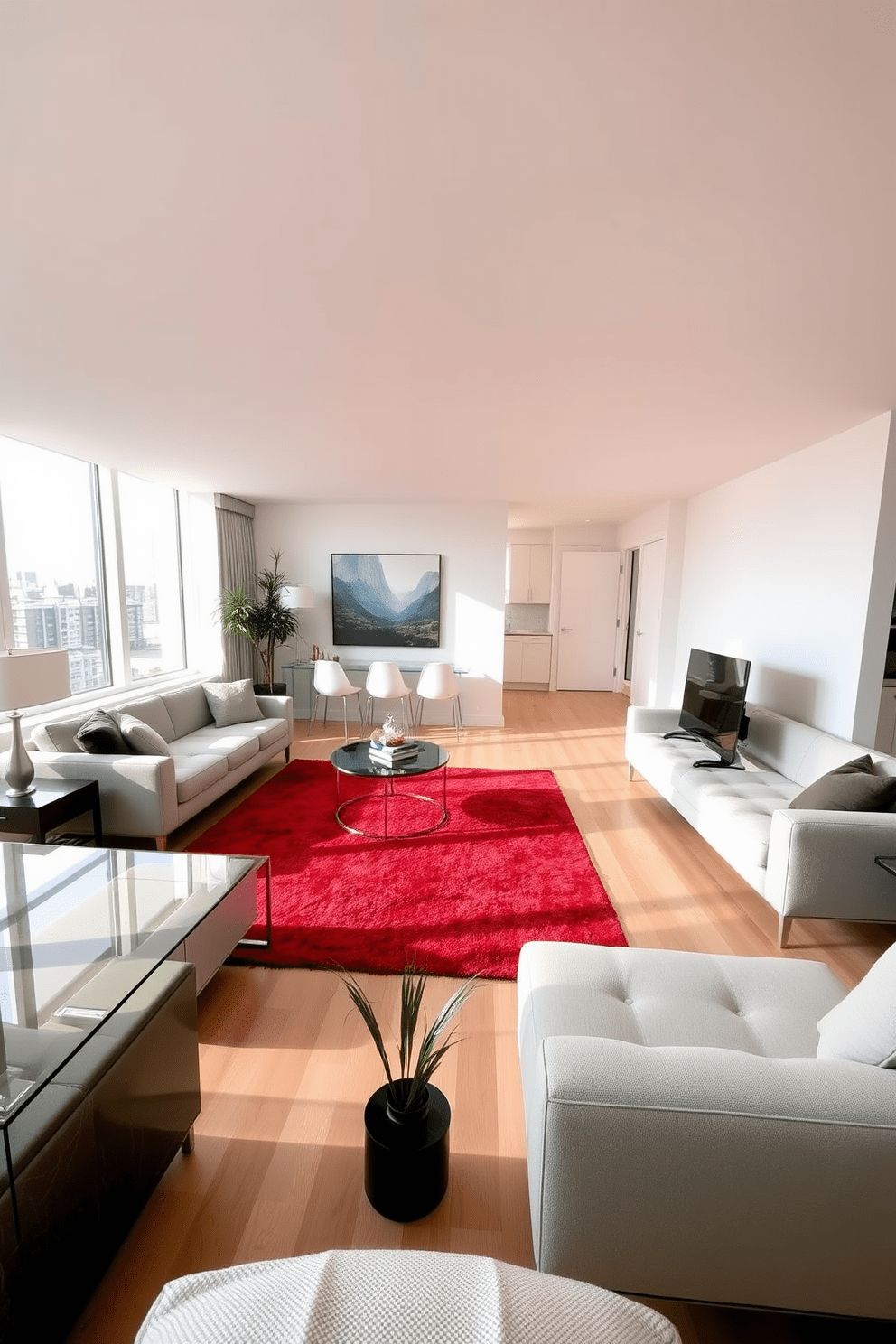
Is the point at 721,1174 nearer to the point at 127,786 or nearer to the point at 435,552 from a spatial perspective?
the point at 127,786

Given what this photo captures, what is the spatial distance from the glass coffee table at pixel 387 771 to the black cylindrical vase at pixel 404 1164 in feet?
6.81

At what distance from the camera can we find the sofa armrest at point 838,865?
2.28m

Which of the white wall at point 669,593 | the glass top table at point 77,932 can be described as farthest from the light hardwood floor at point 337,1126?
the white wall at point 669,593

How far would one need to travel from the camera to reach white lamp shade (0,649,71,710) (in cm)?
251

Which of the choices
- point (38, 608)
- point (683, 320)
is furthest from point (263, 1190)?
point (38, 608)

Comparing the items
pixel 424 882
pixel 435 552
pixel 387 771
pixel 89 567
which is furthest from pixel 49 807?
pixel 435 552

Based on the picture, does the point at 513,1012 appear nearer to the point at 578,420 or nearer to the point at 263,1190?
the point at 263,1190

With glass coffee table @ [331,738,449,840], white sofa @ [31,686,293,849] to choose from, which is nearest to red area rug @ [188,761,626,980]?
glass coffee table @ [331,738,449,840]

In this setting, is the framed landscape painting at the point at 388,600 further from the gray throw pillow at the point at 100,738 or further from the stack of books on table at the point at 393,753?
the gray throw pillow at the point at 100,738

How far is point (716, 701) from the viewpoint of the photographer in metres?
3.77

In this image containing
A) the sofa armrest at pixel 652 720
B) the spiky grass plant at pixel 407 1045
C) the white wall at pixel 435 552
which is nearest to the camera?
the spiky grass plant at pixel 407 1045

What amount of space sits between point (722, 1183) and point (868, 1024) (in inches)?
16.6

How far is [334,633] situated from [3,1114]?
5.75 metres

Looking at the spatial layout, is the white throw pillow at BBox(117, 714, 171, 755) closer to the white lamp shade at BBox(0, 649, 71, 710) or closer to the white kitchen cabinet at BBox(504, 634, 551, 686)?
the white lamp shade at BBox(0, 649, 71, 710)
